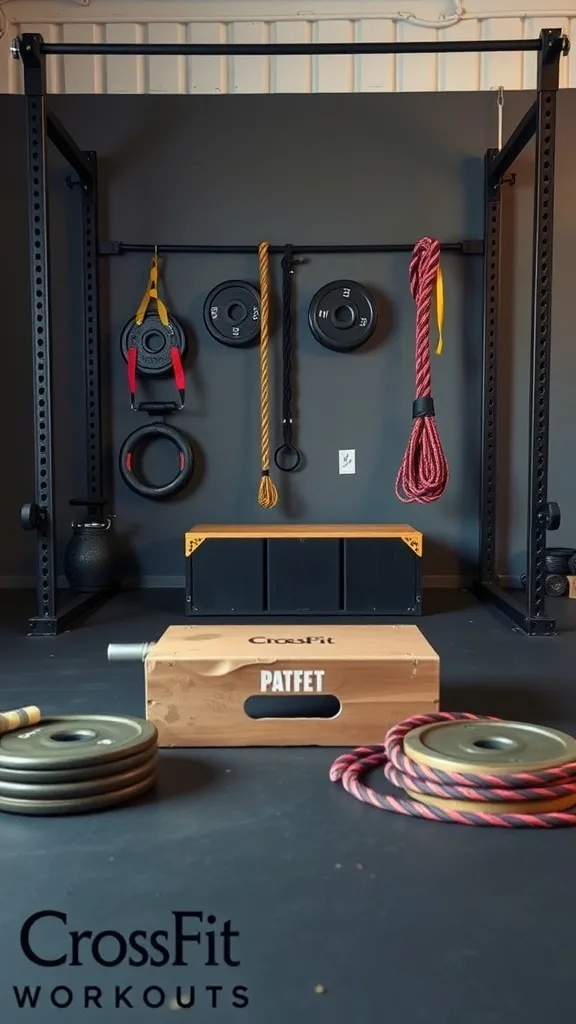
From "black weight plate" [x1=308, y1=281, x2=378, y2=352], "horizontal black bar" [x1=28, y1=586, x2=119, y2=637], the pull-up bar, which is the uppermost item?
the pull-up bar

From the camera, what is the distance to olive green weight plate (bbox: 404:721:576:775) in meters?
1.76

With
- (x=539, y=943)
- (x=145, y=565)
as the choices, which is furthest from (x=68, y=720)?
(x=145, y=565)

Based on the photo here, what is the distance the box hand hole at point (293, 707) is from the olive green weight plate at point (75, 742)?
18.6 inches

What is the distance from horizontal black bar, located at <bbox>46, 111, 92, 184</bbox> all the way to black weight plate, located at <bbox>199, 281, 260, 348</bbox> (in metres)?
0.91

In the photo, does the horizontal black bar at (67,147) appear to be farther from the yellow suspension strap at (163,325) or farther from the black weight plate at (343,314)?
the black weight plate at (343,314)

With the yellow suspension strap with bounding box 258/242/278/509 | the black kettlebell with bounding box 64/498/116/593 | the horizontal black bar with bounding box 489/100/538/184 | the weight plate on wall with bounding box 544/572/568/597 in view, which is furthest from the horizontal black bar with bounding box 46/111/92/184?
the weight plate on wall with bounding box 544/572/568/597

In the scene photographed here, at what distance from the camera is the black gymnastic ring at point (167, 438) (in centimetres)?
449

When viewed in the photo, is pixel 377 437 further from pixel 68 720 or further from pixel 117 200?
pixel 68 720

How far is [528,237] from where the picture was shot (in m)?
4.55

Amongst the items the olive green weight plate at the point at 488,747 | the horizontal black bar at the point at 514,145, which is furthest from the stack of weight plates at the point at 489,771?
the horizontal black bar at the point at 514,145

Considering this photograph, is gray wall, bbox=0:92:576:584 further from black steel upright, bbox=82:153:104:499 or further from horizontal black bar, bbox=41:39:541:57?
horizontal black bar, bbox=41:39:541:57

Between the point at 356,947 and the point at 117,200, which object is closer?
the point at 356,947

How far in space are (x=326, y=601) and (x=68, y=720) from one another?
2032 millimetres

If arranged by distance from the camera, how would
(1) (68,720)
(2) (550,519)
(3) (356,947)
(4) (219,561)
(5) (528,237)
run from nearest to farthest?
(3) (356,947), (1) (68,720), (2) (550,519), (4) (219,561), (5) (528,237)
